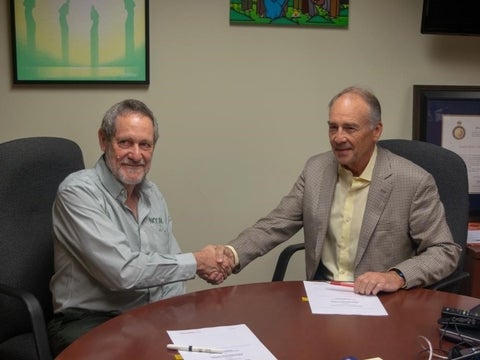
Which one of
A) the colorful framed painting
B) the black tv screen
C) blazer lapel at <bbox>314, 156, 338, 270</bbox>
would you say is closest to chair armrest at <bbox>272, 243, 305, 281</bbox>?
blazer lapel at <bbox>314, 156, 338, 270</bbox>

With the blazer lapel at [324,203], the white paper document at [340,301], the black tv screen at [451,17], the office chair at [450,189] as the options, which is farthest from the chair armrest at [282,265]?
the black tv screen at [451,17]

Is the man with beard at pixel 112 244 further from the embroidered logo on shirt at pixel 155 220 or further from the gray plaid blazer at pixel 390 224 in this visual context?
the gray plaid blazer at pixel 390 224

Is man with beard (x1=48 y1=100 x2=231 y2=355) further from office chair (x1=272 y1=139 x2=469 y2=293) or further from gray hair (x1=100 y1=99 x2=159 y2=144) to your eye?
office chair (x1=272 y1=139 x2=469 y2=293)

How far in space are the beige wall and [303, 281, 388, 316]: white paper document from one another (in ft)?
3.92

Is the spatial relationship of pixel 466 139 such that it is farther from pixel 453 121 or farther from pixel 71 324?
pixel 71 324

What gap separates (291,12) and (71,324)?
182 cm

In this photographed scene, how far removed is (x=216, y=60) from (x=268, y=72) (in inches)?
10.5

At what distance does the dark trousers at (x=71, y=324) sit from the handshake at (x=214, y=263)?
345 mm

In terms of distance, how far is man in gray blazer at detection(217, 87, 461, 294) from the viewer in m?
2.19

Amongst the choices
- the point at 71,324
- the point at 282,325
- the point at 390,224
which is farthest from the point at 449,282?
the point at 71,324

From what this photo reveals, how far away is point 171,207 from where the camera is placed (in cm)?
297

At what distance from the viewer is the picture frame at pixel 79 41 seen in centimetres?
267

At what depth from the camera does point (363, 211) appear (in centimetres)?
225

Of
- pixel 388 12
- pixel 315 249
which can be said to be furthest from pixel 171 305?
pixel 388 12
